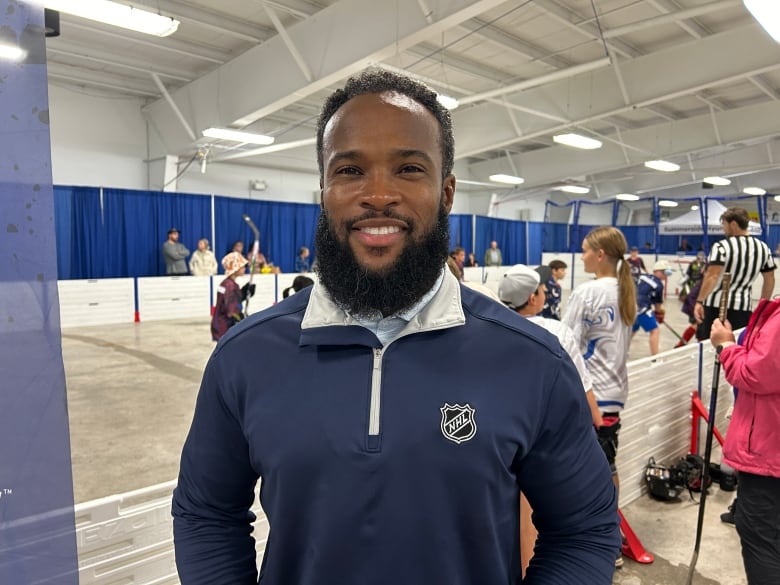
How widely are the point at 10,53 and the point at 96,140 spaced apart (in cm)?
1191

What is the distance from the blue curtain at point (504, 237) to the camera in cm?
1866

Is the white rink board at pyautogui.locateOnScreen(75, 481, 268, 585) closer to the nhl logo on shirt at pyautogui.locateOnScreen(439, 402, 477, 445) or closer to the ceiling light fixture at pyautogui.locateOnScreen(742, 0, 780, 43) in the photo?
the nhl logo on shirt at pyautogui.locateOnScreen(439, 402, 477, 445)

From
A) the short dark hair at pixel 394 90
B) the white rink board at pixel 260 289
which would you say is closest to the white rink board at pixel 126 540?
the short dark hair at pixel 394 90

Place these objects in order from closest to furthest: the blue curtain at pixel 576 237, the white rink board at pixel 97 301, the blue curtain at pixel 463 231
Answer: the white rink board at pixel 97 301 → the blue curtain at pixel 463 231 → the blue curtain at pixel 576 237

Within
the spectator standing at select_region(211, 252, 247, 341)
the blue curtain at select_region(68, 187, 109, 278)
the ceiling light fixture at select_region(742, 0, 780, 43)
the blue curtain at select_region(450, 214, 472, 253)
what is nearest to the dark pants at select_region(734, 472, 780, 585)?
the ceiling light fixture at select_region(742, 0, 780, 43)

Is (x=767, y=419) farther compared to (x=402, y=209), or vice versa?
(x=767, y=419)

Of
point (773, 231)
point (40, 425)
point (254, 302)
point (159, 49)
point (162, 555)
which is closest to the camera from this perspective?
point (40, 425)

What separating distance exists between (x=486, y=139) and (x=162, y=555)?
11.2 meters

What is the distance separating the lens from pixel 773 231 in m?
21.3

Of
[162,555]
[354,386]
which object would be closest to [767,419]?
[354,386]

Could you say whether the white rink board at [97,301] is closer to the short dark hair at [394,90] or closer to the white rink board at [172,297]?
the white rink board at [172,297]

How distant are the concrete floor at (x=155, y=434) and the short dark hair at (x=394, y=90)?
7.97ft

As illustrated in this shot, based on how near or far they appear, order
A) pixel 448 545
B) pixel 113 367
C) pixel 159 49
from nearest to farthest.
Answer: pixel 448 545
pixel 113 367
pixel 159 49

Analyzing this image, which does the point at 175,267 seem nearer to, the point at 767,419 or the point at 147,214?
the point at 147,214
